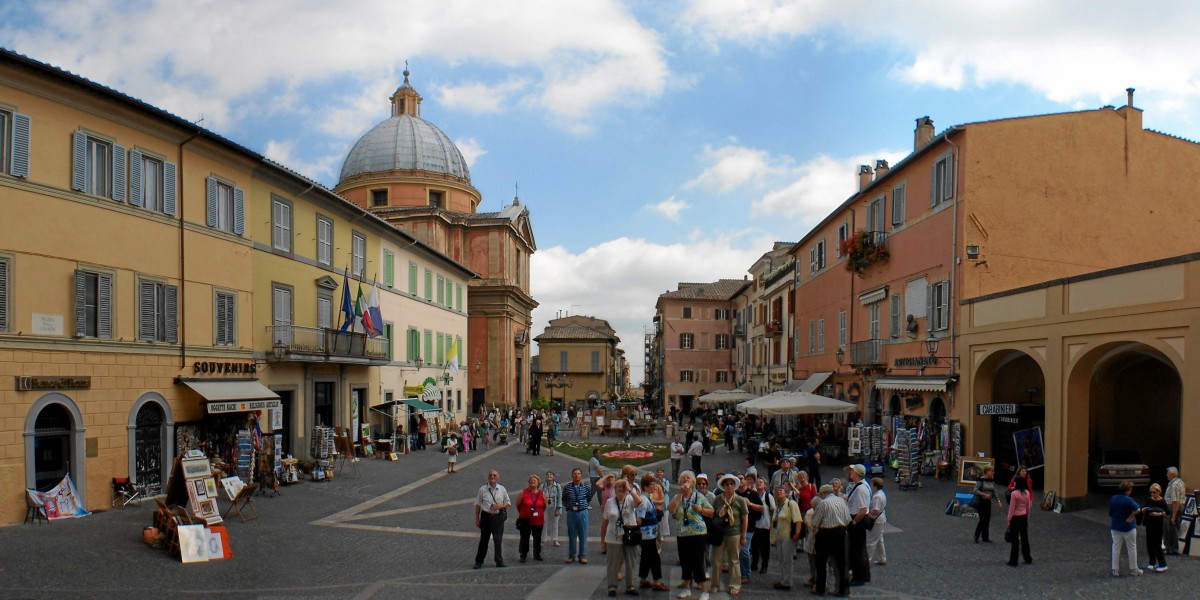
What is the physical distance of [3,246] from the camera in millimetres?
15281

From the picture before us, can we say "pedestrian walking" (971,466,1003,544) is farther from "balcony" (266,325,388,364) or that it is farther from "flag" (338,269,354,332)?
"flag" (338,269,354,332)

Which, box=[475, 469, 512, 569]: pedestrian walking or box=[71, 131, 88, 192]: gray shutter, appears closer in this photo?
box=[475, 469, 512, 569]: pedestrian walking

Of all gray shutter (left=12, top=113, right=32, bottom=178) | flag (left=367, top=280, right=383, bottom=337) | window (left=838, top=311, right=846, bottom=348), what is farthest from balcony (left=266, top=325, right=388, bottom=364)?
window (left=838, top=311, right=846, bottom=348)

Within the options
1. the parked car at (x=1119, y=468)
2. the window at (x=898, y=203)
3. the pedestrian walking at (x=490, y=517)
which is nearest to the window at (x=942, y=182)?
the window at (x=898, y=203)

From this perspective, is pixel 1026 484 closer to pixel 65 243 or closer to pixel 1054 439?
pixel 1054 439

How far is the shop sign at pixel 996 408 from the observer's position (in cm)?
2009

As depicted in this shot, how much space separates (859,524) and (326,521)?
10.3 meters

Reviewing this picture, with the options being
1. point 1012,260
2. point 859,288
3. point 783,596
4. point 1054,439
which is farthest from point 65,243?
point 859,288

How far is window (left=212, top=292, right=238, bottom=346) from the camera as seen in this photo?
21.1 metres

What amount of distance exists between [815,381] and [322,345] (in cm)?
1908

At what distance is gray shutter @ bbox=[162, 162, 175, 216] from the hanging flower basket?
20641mm

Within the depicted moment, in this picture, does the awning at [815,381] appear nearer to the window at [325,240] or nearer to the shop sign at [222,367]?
the window at [325,240]

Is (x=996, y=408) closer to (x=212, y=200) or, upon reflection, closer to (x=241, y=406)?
(x=241, y=406)

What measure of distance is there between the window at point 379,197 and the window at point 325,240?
102 ft
